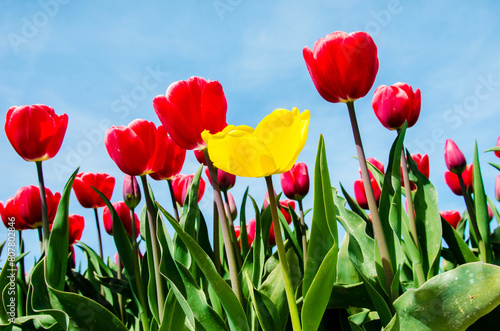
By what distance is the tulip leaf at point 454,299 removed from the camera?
1.15 m

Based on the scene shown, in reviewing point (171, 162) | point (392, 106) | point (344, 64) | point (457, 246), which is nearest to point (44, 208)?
point (171, 162)

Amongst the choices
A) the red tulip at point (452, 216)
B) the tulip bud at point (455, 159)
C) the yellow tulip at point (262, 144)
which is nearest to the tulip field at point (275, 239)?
the yellow tulip at point (262, 144)

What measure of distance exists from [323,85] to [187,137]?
50 cm

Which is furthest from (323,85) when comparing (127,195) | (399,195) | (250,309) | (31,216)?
(31,216)

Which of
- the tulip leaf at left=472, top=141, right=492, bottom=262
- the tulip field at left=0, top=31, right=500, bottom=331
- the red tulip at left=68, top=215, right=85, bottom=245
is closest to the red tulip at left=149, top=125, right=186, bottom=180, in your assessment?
the tulip field at left=0, top=31, right=500, bottom=331

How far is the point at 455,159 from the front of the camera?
8.39 feet

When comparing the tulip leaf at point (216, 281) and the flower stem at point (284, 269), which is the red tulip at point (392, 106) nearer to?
the flower stem at point (284, 269)

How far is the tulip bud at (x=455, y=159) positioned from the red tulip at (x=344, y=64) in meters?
1.25

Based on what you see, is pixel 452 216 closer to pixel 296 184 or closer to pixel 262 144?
pixel 296 184

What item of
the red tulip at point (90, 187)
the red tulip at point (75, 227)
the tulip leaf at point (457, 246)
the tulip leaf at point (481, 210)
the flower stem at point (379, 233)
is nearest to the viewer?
the flower stem at point (379, 233)

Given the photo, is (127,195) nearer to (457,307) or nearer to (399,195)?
(399,195)

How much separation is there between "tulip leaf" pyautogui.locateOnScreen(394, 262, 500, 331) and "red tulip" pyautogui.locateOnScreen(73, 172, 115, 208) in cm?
192

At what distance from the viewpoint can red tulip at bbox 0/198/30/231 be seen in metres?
2.52

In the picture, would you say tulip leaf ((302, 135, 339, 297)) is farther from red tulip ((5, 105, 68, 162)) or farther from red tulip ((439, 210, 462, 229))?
red tulip ((439, 210, 462, 229))
